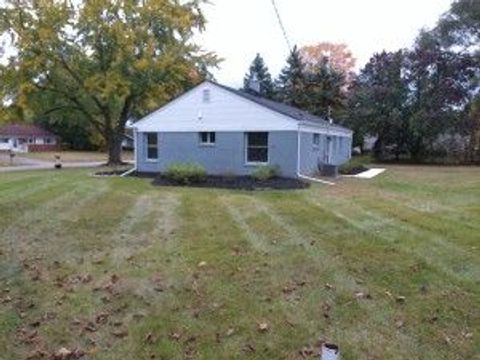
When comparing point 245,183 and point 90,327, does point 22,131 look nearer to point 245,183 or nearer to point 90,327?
point 245,183

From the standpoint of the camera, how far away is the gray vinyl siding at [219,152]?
23.9 meters

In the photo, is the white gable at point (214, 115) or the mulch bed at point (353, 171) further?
the mulch bed at point (353, 171)

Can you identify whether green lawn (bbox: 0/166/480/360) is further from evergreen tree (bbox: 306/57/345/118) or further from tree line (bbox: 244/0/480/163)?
evergreen tree (bbox: 306/57/345/118)

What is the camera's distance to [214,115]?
25203 millimetres

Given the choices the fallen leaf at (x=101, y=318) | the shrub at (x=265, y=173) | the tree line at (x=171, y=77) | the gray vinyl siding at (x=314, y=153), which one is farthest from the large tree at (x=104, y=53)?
the fallen leaf at (x=101, y=318)

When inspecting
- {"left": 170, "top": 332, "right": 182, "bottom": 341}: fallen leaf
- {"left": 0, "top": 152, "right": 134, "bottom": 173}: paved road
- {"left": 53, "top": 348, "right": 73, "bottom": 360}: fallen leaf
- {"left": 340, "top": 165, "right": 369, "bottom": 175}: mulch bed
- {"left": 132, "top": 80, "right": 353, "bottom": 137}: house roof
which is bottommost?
{"left": 0, "top": 152, "right": 134, "bottom": 173}: paved road

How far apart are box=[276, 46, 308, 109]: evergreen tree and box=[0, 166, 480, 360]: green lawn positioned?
1517 inches

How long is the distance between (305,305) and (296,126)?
691 inches

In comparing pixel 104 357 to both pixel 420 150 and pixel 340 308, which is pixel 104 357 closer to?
pixel 340 308

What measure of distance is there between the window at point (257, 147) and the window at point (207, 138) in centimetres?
169

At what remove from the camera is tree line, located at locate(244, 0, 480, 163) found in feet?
136

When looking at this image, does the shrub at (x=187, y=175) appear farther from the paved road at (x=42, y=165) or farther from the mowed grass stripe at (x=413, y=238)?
the paved road at (x=42, y=165)

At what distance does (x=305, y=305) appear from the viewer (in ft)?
21.3

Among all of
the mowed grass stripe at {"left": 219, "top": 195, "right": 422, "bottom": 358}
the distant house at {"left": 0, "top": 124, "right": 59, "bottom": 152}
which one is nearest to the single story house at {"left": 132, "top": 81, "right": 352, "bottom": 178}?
the mowed grass stripe at {"left": 219, "top": 195, "right": 422, "bottom": 358}
